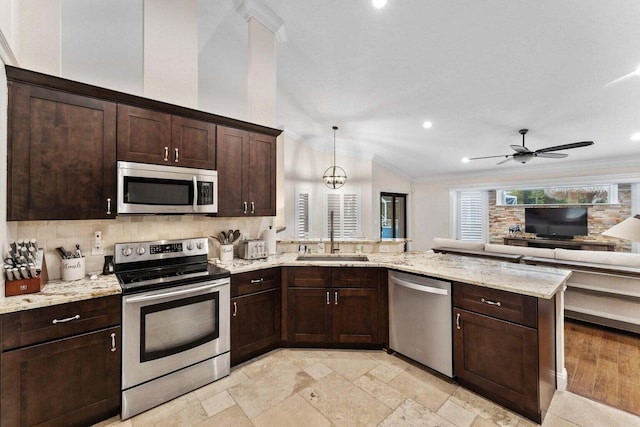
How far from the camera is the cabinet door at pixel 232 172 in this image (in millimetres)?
2672

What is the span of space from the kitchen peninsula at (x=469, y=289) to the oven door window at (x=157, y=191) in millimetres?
651

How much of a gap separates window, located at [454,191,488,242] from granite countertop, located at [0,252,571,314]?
5904 mm

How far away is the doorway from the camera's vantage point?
25.5 feet

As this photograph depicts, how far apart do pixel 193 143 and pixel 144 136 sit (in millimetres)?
388

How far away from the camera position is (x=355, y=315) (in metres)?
2.66

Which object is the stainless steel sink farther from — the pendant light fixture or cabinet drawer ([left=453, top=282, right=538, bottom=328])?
the pendant light fixture

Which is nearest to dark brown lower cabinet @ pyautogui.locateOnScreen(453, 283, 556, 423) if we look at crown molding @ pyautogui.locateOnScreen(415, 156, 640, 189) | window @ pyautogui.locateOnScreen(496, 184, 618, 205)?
crown molding @ pyautogui.locateOnScreen(415, 156, 640, 189)

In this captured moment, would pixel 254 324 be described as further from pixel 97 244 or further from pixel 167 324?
pixel 97 244

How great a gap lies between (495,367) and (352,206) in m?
5.27

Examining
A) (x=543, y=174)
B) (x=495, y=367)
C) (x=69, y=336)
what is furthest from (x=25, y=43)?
(x=543, y=174)

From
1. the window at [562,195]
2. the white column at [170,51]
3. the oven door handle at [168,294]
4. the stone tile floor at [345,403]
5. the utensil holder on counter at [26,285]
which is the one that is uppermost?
the white column at [170,51]

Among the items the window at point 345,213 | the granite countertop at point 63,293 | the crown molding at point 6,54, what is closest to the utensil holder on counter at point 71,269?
the granite countertop at point 63,293

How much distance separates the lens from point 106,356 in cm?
176

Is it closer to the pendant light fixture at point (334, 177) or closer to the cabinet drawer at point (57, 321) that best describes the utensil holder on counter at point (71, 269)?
the cabinet drawer at point (57, 321)
